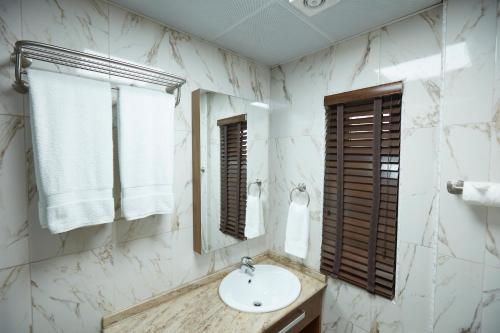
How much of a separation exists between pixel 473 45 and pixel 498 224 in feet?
2.51

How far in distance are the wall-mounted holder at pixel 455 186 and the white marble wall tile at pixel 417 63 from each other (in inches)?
11.6

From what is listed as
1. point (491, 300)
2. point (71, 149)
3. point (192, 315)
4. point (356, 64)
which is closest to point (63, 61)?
point (71, 149)

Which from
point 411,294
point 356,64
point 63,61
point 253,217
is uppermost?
point 356,64

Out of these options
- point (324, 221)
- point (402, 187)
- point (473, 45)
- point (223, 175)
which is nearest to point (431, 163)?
point (402, 187)

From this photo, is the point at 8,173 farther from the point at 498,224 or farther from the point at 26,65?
the point at 498,224

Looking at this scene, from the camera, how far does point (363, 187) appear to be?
1.32 metres

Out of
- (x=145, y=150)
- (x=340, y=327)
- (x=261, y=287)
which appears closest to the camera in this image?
(x=145, y=150)

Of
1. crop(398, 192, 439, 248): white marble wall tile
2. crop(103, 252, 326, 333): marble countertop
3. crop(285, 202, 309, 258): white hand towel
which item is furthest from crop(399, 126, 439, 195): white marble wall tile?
crop(103, 252, 326, 333): marble countertop

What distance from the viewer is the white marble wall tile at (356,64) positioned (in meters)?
1.28

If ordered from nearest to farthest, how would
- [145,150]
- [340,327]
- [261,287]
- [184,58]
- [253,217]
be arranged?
[145,150] < [184,58] < [340,327] < [261,287] < [253,217]

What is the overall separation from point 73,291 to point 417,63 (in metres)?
1.97

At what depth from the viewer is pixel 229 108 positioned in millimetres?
1495

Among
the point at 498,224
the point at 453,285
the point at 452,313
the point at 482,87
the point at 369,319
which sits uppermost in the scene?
the point at 482,87

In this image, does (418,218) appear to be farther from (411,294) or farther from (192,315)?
(192,315)
